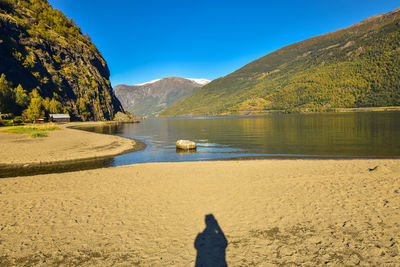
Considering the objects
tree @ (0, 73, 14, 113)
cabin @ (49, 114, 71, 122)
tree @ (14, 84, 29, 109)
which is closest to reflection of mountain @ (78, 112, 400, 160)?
tree @ (0, 73, 14, 113)

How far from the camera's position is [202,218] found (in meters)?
9.80

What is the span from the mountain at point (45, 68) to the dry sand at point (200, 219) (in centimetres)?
10902

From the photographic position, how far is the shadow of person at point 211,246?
6703 mm

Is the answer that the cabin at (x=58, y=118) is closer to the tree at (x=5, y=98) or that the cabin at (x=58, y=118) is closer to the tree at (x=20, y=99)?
the tree at (x=20, y=99)

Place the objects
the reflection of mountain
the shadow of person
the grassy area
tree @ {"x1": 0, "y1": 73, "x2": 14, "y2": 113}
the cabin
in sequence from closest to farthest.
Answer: the shadow of person
the reflection of mountain
the grassy area
tree @ {"x1": 0, "y1": 73, "x2": 14, "y2": 113}
the cabin

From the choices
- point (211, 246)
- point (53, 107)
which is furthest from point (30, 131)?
point (53, 107)

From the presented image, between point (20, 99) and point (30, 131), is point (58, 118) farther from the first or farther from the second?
point (30, 131)

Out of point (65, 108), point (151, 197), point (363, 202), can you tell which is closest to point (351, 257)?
point (363, 202)

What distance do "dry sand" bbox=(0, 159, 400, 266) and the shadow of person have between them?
4.1 inches

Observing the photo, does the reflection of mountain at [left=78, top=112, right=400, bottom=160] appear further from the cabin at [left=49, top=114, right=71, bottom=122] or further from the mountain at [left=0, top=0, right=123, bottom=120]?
the mountain at [left=0, top=0, right=123, bottom=120]

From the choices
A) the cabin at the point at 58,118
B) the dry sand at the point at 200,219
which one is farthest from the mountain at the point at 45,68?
the dry sand at the point at 200,219

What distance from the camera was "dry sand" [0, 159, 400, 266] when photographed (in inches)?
274

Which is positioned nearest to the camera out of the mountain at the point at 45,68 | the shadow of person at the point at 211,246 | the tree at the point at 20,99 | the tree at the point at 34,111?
the shadow of person at the point at 211,246

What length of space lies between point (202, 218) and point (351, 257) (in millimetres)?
5613
